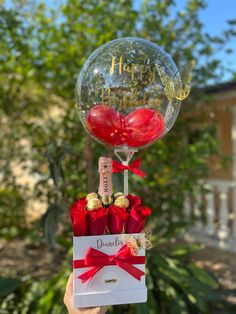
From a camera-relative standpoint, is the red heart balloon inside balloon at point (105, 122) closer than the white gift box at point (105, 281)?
No

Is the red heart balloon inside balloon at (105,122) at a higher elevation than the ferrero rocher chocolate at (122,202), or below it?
higher

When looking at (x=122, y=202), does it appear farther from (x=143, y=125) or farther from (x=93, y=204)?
(x=143, y=125)

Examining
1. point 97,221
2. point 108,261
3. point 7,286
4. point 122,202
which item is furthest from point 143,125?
point 7,286

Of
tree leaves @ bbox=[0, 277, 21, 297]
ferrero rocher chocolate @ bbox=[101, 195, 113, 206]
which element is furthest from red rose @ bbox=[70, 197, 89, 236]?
tree leaves @ bbox=[0, 277, 21, 297]

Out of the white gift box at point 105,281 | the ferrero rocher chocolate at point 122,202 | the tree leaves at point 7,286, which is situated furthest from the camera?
the tree leaves at point 7,286

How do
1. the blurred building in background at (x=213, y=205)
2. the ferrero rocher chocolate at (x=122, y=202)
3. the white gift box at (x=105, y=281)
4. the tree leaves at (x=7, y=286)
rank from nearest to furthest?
1. the white gift box at (x=105, y=281)
2. the ferrero rocher chocolate at (x=122, y=202)
3. the tree leaves at (x=7, y=286)
4. the blurred building in background at (x=213, y=205)

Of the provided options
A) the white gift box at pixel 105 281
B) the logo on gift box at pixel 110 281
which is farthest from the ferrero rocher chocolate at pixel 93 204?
the logo on gift box at pixel 110 281

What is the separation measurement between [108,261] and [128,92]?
686 millimetres

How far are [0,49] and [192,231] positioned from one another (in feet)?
14.6

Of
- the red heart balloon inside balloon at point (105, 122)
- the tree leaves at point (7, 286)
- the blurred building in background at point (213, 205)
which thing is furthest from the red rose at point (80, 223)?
the blurred building in background at point (213, 205)

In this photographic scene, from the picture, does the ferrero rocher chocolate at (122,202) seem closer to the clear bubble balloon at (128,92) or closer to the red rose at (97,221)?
the red rose at (97,221)

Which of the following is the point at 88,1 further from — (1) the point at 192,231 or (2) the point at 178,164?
(1) the point at 192,231

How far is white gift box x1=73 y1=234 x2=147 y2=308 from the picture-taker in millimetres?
1340

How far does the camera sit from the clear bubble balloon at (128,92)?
150 centimetres
